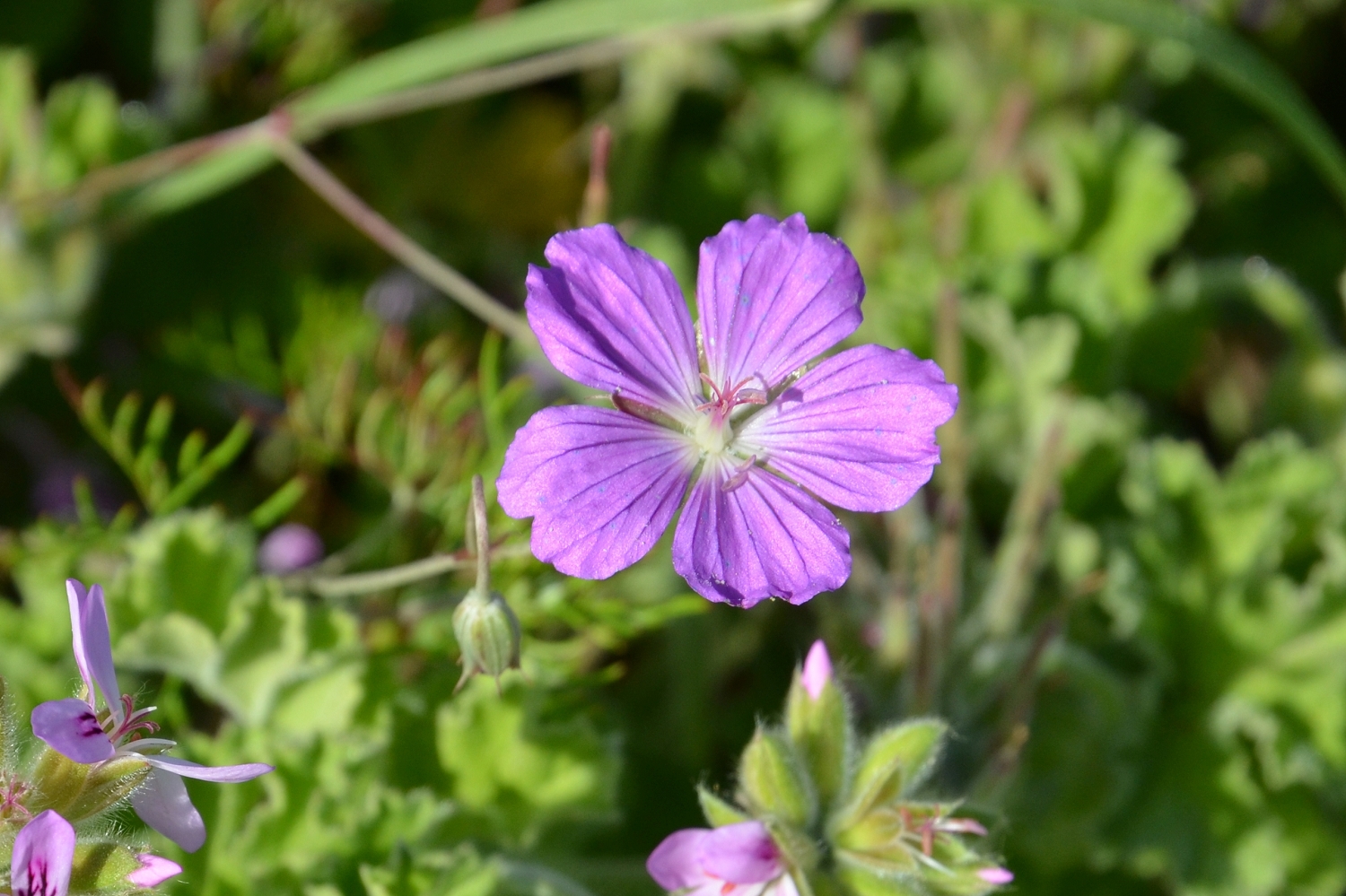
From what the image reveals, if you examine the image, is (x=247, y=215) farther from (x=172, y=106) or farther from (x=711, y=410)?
(x=711, y=410)

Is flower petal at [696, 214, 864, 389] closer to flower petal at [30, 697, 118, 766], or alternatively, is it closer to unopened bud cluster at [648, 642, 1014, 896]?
unopened bud cluster at [648, 642, 1014, 896]

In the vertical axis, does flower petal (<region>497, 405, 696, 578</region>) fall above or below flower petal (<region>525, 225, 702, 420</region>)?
below

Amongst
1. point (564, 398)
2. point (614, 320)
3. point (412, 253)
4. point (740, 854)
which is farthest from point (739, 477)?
point (564, 398)

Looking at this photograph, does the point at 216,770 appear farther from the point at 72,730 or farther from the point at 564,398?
the point at 564,398

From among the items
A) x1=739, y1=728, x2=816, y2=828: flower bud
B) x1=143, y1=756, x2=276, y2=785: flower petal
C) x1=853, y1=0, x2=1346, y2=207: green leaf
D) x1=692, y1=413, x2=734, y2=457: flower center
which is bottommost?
x1=739, y1=728, x2=816, y2=828: flower bud

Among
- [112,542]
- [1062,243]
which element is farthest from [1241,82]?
[112,542]

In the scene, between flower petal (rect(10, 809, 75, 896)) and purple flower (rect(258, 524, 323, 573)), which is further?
purple flower (rect(258, 524, 323, 573))

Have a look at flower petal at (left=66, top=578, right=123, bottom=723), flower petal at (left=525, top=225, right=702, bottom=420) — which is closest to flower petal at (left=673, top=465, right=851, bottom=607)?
flower petal at (left=525, top=225, right=702, bottom=420)
